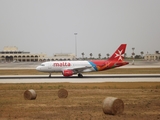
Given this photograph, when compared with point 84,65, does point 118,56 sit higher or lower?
higher

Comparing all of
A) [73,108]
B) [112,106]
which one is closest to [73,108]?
[73,108]

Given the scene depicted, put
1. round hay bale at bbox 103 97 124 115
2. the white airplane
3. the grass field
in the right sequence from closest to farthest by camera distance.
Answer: round hay bale at bbox 103 97 124 115 → the grass field → the white airplane

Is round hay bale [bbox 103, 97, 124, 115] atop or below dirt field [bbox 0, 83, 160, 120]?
atop

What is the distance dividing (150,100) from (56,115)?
10769 mm

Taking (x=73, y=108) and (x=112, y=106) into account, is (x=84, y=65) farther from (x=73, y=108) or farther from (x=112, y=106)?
(x=112, y=106)

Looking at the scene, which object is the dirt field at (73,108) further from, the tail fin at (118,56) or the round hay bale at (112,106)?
the tail fin at (118,56)

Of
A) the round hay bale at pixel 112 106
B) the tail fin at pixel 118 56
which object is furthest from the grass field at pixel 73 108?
the tail fin at pixel 118 56

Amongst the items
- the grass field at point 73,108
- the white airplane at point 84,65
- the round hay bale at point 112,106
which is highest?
the white airplane at point 84,65

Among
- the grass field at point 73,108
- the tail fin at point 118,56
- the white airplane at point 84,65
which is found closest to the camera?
the grass field at point 73,108

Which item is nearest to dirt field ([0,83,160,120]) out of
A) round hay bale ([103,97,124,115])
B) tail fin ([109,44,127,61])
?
round hay bale ([103,97,124,115])

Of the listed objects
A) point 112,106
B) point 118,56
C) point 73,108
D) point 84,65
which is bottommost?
point 73,108

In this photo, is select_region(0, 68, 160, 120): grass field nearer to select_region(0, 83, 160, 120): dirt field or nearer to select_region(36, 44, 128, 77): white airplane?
select_region(0, 83, 160, 120): dirt field

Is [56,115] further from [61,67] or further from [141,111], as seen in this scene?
[61,67]

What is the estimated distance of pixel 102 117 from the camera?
21766 millimetres
